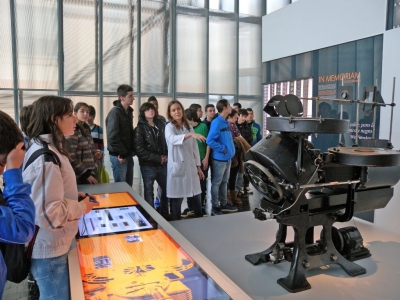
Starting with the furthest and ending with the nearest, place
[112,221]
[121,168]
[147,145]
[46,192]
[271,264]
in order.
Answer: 1. [121,168]
2. [147,145]
3. [271,264]
4. [112,221]
5. [46,192]

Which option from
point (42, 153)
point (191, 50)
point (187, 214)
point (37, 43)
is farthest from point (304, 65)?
point (42, 153)

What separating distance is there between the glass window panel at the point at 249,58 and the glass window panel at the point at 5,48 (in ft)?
14.8

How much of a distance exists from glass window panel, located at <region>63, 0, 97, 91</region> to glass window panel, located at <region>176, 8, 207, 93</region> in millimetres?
1671

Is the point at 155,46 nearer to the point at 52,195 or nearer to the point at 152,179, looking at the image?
the point at 152,179

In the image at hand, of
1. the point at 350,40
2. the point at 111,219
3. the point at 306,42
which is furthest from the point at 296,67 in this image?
the point at 111,219

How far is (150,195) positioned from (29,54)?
3.79m

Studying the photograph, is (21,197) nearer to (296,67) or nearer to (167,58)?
(296,67)

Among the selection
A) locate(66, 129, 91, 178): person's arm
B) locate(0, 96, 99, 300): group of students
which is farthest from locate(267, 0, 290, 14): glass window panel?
locate(0, 96, 99, 300): group of students

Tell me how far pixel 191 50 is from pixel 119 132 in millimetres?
3755

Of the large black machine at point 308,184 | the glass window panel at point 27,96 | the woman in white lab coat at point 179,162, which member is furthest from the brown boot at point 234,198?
the glass window panel at point 27,96

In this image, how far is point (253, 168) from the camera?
2.23 metres

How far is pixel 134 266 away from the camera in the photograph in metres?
1.73

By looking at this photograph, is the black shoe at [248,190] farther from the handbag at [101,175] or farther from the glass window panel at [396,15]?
the glass window panel at [396,15]

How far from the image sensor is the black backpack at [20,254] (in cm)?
156
